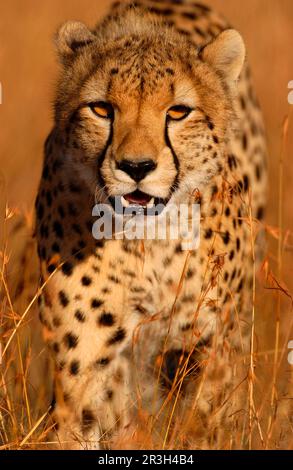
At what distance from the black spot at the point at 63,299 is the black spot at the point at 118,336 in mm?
179

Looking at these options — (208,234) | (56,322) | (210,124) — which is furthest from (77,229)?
(210,124)

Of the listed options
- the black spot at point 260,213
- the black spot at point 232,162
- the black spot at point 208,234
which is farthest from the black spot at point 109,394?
the black spot at point 260,213

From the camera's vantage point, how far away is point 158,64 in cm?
341

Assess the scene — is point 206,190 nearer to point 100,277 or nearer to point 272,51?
point 100,277

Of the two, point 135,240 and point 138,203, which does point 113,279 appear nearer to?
point 135,240

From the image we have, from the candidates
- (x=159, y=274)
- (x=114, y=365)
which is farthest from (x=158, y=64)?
(x=114, y=365)

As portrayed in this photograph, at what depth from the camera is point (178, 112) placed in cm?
335

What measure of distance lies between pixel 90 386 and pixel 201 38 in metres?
1.49

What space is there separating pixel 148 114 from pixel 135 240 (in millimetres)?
508

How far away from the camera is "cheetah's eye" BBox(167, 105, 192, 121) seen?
3324 millimetres

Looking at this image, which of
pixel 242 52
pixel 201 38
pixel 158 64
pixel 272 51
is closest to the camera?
pixel 158 64

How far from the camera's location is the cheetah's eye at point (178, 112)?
332 cm

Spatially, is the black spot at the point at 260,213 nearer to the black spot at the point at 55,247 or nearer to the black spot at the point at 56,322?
the black spot at the point at 55,247

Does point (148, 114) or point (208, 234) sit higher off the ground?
point (148, 114)
